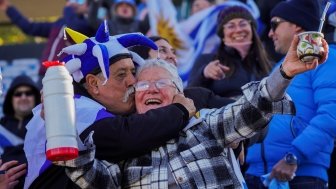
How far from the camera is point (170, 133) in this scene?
4.21 metres

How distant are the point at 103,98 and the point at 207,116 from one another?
0.64 meters

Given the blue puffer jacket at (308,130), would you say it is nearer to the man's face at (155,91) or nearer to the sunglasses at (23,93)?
the man's face at (155,91)

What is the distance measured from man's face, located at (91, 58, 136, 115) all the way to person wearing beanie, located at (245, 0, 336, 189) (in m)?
1.19

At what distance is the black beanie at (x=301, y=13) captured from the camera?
5.77 meters

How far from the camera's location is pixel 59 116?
3.64m

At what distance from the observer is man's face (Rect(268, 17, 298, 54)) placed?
5.91 meters

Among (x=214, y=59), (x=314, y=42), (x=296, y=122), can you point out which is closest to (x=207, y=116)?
(x=314, y=42)

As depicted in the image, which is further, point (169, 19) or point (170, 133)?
point (169, 19)

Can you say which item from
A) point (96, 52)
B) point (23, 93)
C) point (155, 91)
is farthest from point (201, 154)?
point (23, 93)

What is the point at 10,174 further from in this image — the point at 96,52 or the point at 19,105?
the point at 19,105

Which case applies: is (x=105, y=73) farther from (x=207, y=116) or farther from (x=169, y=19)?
(x=169, y=19)

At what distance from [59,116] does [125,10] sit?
5.21 meters

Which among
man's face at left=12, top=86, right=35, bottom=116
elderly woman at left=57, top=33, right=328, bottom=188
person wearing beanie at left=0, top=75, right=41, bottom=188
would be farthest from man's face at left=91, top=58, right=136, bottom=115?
man's face at left=12, top=86, right=35, bottom=116

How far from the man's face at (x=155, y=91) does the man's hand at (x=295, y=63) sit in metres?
0.78
